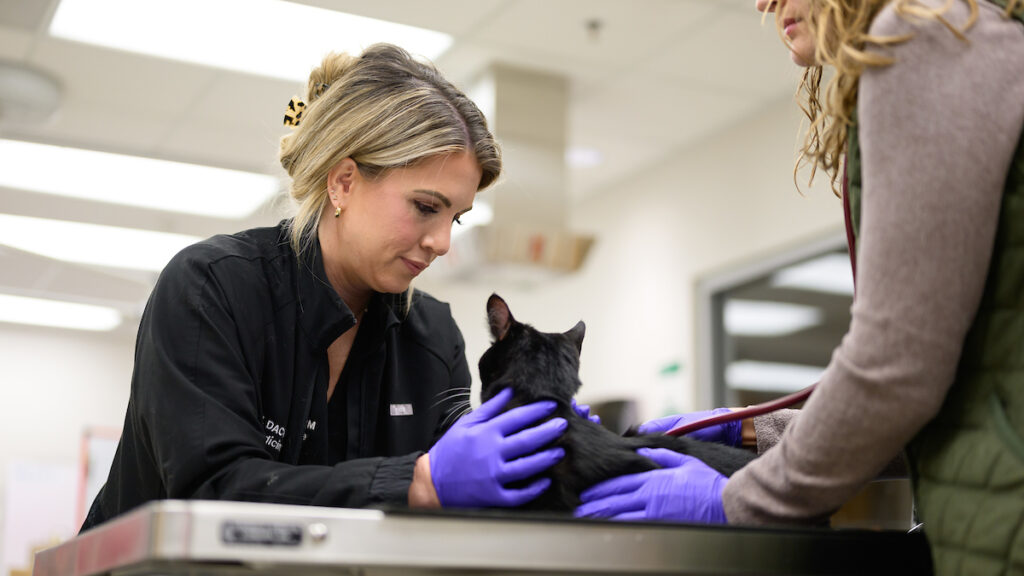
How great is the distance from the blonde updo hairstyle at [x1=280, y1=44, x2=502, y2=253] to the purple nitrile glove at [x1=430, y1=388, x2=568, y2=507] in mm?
494

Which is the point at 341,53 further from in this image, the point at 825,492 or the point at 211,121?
the point at 211,121

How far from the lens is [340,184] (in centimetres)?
145

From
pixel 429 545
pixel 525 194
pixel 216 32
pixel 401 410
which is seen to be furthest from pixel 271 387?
pixel 525 194

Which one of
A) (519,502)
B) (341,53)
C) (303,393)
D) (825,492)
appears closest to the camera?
(825,492)

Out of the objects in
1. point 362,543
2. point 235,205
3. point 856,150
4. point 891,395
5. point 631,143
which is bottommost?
point 362,543

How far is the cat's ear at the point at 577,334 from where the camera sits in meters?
1.32

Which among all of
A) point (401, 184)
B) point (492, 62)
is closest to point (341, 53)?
point (401, 184)

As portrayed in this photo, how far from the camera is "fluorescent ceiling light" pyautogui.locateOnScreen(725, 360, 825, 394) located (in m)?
4.50

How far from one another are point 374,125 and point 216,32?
7.09 ft

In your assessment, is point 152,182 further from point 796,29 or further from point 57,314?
point 796,29

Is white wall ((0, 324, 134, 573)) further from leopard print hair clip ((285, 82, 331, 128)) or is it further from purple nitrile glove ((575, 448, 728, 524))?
purple nitrile glove ((575, 448, 728, 524))

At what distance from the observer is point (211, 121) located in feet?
13.2

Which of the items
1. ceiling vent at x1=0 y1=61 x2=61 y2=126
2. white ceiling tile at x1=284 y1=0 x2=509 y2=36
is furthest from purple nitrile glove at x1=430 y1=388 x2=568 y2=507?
ceiling vent at x1=0 y1=61 x2=61 y2=126

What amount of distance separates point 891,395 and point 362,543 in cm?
45
